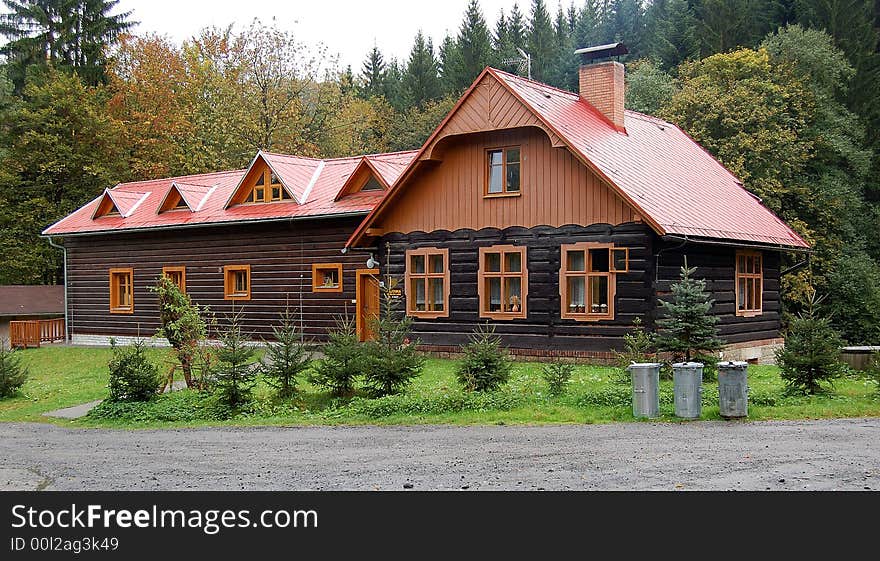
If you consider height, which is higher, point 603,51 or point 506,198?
point 603,51

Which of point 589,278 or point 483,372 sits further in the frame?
point 589,278

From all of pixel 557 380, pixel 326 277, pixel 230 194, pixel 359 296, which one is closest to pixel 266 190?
pixel 230 194

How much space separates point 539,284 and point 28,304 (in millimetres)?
22928

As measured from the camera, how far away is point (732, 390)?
45.7 ft

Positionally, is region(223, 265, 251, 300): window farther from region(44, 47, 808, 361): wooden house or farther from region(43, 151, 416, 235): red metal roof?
region(43, 151, 416, 235): red metal roof

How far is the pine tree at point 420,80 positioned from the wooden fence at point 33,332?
41363mm

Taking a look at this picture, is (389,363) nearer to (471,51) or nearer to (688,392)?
(688,392)

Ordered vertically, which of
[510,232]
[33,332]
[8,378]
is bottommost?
[8,378]

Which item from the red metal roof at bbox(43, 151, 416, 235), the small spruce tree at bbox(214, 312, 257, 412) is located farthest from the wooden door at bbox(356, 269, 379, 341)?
the small spruce tree at bbox(214, 312, 257, 412)

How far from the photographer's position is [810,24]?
46688 millimetres

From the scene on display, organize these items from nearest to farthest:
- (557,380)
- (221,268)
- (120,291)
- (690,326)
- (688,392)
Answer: (688,392) → (557,380) → (690,326) → (221,268) → (120,291)

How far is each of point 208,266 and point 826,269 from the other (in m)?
22.3

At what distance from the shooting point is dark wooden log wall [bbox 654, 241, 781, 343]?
21.8m

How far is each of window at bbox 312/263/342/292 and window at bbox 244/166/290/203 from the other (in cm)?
261
